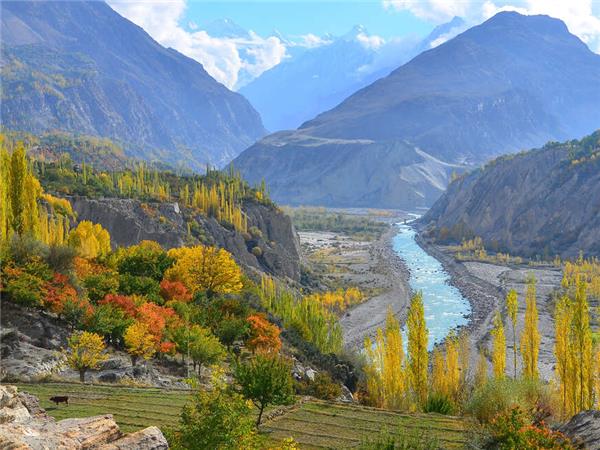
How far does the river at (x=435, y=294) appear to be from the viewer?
8606 cm

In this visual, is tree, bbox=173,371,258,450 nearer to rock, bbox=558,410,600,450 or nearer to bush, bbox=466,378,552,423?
rock, bbox=558,410,600,450

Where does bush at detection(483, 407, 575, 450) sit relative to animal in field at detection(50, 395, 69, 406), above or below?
above

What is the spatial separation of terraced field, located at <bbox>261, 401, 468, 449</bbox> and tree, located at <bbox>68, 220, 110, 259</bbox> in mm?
35612

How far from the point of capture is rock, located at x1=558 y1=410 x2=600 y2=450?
18.6 m

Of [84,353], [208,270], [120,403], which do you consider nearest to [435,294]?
[208,270]

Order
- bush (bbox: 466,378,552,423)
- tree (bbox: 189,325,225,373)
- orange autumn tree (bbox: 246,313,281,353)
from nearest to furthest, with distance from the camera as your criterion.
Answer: bush (bbox: 466,378,552,423) < tree (bbox: 189,325,225,373) < orange autumn tree (bbox: 246,313,281,353)

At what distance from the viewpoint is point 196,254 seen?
5603 centimetres

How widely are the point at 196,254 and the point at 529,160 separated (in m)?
158

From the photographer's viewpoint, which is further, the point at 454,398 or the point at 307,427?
the point at 454,398

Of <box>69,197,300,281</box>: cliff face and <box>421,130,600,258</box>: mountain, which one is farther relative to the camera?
<box>421,130,600,258</box>: mountain

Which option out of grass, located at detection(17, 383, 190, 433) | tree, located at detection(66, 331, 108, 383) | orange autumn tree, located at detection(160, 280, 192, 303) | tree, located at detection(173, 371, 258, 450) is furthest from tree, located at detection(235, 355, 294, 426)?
orange autumn tree, located at detection(160, 280, 192, 303)

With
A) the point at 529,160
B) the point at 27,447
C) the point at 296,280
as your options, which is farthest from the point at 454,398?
the point at 529,160

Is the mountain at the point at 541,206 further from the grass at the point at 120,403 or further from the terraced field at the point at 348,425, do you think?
the grass at the point at 120,403

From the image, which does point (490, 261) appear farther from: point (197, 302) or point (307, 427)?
point (307, 427)
